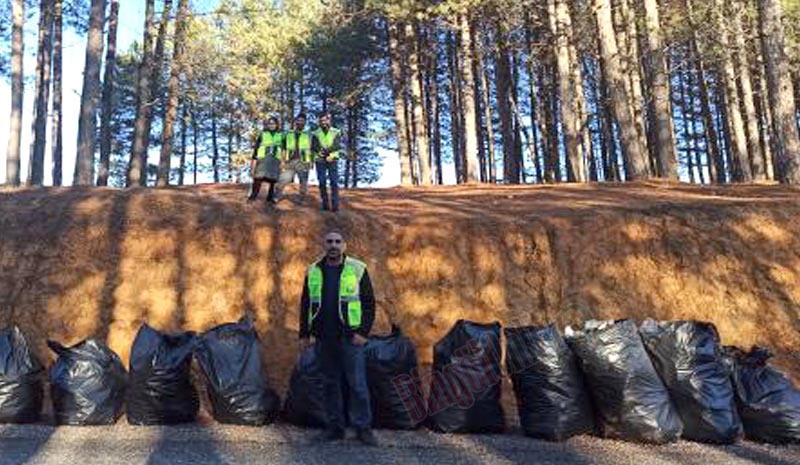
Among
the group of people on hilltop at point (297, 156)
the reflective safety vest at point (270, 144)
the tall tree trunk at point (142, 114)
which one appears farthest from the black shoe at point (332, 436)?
the tall tree trunk at point (142, 114)

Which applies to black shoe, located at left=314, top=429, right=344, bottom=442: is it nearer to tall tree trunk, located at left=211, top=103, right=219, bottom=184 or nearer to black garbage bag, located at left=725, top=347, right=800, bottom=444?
black garbage bag, located at left=725, top=347, right=800, bottom=444

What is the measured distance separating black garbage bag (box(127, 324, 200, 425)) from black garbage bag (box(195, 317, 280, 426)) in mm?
178

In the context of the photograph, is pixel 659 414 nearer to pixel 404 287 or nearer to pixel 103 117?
pixel 404 287

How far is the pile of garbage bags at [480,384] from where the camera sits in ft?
18.2

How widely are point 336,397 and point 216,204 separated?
15.2 ft

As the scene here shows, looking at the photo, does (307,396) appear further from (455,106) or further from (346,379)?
(455,106)

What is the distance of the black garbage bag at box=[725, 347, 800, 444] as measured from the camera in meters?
5.51

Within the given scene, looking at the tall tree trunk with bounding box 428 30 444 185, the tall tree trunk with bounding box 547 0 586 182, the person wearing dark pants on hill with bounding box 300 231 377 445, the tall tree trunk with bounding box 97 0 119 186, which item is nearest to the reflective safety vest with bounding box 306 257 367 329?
the person wearing dark pants on hill with bounding box 300 231 377 445

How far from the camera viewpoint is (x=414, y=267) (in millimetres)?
8406

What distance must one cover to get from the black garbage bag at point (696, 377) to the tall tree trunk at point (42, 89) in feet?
61.0

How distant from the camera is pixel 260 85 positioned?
2988 centimetres

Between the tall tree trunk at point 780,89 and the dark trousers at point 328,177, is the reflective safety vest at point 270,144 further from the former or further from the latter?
the tall tree trunk at point 780,89

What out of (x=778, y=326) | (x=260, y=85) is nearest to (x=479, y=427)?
(x=778, y=326)

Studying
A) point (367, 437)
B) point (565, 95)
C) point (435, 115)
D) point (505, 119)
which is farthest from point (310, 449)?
point (435, 115)
